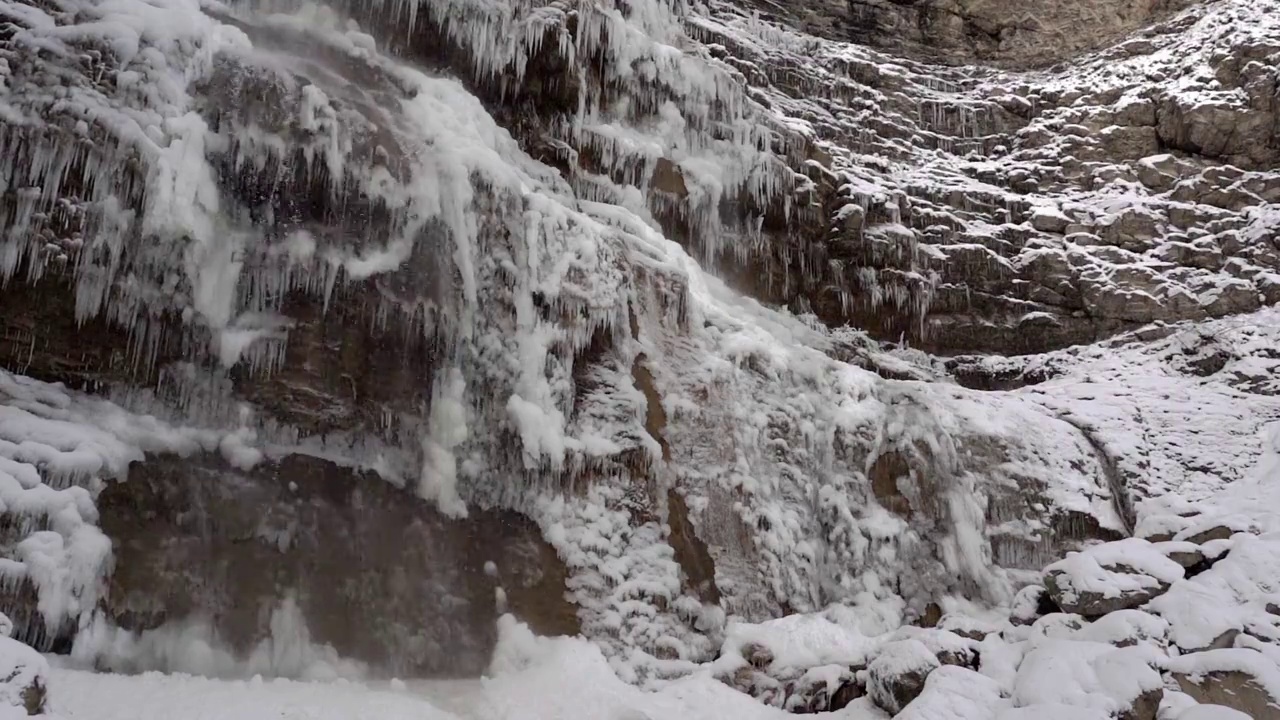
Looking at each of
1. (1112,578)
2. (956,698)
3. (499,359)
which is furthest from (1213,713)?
(499,359)

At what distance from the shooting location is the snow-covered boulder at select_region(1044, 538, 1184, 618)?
621 cm

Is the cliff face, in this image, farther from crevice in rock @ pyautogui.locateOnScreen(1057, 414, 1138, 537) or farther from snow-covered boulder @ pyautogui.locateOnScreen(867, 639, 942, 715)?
snow-covered boulder @ pyautogui.locateOnScreen(867, 639, 942, 715)

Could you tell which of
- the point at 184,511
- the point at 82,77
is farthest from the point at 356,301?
the point at 82,77

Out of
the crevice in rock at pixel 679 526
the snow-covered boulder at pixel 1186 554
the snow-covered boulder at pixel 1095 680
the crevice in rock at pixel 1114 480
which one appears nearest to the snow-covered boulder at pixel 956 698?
the snow-covered boulder at pixel 1095 680

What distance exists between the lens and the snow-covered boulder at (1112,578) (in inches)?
245

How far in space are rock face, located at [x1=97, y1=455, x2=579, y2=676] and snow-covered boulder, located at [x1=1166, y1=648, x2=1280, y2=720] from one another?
4.53m

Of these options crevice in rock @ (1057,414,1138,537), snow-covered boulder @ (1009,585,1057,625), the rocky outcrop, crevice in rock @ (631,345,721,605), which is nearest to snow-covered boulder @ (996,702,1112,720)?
snow-covered boulder @ (1009,585,1057,625)

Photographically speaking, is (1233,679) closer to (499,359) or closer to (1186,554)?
(1186,554)

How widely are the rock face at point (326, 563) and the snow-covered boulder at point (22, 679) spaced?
157 cm

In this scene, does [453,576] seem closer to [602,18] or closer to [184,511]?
[184,511]

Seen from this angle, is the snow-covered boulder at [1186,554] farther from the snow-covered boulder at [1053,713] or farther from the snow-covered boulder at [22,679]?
the snow-covered boulder at [22,679]

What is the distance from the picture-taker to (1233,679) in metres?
5.21

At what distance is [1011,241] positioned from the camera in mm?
14094

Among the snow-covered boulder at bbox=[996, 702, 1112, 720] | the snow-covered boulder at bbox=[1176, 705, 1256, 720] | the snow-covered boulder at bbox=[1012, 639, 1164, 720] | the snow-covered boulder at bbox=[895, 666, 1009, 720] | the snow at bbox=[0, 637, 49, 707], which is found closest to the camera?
the snow at bbox=[0, 637, 49, 707]
